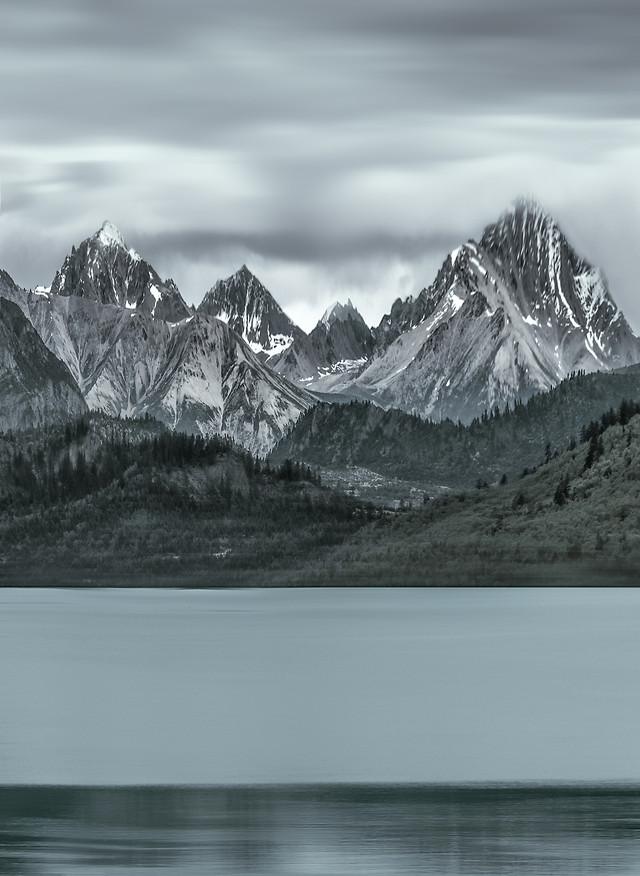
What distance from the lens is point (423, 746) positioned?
111 meters

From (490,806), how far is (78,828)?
22.1 metres

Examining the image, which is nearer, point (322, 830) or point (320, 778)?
point (322, 830)

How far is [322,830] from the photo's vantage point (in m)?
77.8

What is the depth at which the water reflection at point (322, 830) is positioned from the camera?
68.9 m

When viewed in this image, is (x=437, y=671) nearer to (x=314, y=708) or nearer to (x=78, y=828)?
(x=314, y=708)

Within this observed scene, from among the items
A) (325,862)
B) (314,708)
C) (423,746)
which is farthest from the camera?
(314,708)

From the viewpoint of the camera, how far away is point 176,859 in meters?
69.8

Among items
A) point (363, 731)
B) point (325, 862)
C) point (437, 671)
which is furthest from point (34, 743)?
point (437, 671)

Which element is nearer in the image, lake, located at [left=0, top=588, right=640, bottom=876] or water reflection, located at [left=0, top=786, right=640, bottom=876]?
water reflection, located at [left=0, top=786, right=640, bottom=876]

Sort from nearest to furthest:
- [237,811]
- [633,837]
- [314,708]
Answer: [633,837], [237,811], [314,708]

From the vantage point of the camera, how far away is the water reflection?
226 ft

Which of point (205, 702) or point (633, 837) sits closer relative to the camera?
point (633, 837)

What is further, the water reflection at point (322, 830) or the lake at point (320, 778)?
the lake at point (320, 778)

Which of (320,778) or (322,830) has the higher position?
(320,778)
